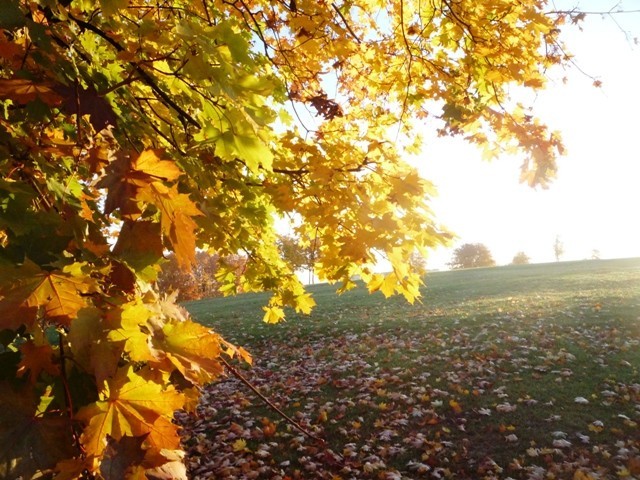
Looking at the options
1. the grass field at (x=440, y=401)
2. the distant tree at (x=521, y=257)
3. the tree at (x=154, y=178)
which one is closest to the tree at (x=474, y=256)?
the distant tree at (x=521, y=257)

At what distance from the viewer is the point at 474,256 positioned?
61.3 m

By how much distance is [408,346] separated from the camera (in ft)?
29.4

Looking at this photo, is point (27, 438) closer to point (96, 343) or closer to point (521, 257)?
point (96, 343)

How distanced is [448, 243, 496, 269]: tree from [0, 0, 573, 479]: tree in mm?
60691

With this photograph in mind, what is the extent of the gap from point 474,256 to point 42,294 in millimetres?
64496

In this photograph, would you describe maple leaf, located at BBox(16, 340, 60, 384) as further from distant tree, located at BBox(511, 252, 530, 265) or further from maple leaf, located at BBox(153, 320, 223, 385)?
distant tree, located at BBox(511, 252, 530, 265)

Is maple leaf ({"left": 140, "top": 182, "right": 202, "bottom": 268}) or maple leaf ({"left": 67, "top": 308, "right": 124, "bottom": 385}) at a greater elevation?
maple leaf ({"left": 140, "top": 182, "right": 202, "bottom": 268})

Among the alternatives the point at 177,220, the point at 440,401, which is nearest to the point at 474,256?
the point at 440,401

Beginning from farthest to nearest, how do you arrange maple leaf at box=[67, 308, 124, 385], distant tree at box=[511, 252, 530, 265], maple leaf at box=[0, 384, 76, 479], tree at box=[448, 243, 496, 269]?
distant tree at box=[511, 252, 530, 265], tree at box=[448, 243, 496, 269], maple leaf at box=[67, 308, 124, 385], maple leaf at box=[0, 384, 76, 479]

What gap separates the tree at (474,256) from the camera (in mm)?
60325

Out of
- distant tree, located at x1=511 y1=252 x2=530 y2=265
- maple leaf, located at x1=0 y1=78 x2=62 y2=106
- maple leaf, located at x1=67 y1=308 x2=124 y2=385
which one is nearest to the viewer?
maple leaf, located at x1=67 y1=308 x2=124 y2=385

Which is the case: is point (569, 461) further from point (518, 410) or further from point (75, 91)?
point (75, 91)

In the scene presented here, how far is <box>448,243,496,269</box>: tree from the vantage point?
198 feet

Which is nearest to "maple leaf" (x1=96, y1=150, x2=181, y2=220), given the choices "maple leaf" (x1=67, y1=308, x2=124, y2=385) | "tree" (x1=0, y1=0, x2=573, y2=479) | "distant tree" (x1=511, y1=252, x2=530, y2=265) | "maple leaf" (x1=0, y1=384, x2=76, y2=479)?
"tree" (x1=0, y1=0, x2=573, y2=479)
